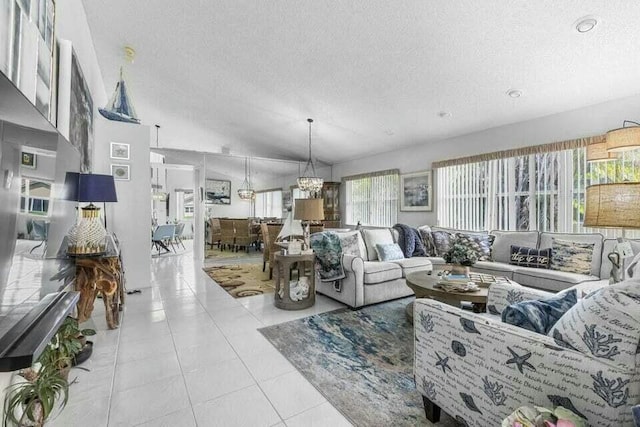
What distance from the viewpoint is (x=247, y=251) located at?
7.93 metres

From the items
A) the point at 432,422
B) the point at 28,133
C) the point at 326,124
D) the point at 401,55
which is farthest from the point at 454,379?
the point at 326,124

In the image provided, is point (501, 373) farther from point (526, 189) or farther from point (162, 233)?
point (162, 233)

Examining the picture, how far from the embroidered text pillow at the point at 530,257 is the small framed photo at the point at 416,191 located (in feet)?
6.14

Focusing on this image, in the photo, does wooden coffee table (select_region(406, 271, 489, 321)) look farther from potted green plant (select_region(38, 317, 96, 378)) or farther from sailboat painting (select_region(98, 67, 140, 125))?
sailboat painting (select_region(98, 67, 140, 125))

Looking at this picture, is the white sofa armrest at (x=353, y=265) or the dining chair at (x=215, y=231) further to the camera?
the dining chair at (x=215, y=231)

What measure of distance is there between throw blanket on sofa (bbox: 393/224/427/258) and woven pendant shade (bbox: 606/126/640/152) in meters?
2.42

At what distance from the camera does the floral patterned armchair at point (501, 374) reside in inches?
36.8

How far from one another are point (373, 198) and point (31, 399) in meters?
6.19

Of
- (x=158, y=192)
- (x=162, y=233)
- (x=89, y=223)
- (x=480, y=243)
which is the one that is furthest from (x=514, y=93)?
(x=158, y=192)

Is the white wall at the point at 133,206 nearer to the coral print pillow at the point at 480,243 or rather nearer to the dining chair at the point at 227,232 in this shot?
the dining chair at the point at 227,232

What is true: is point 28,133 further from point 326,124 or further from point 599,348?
point 326,124

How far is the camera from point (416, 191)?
572 centimetres

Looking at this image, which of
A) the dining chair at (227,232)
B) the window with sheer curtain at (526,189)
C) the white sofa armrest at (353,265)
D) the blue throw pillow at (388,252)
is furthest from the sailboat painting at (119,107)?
the window with sheer curtain at (526,189)

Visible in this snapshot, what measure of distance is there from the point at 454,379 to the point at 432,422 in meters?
0.37
